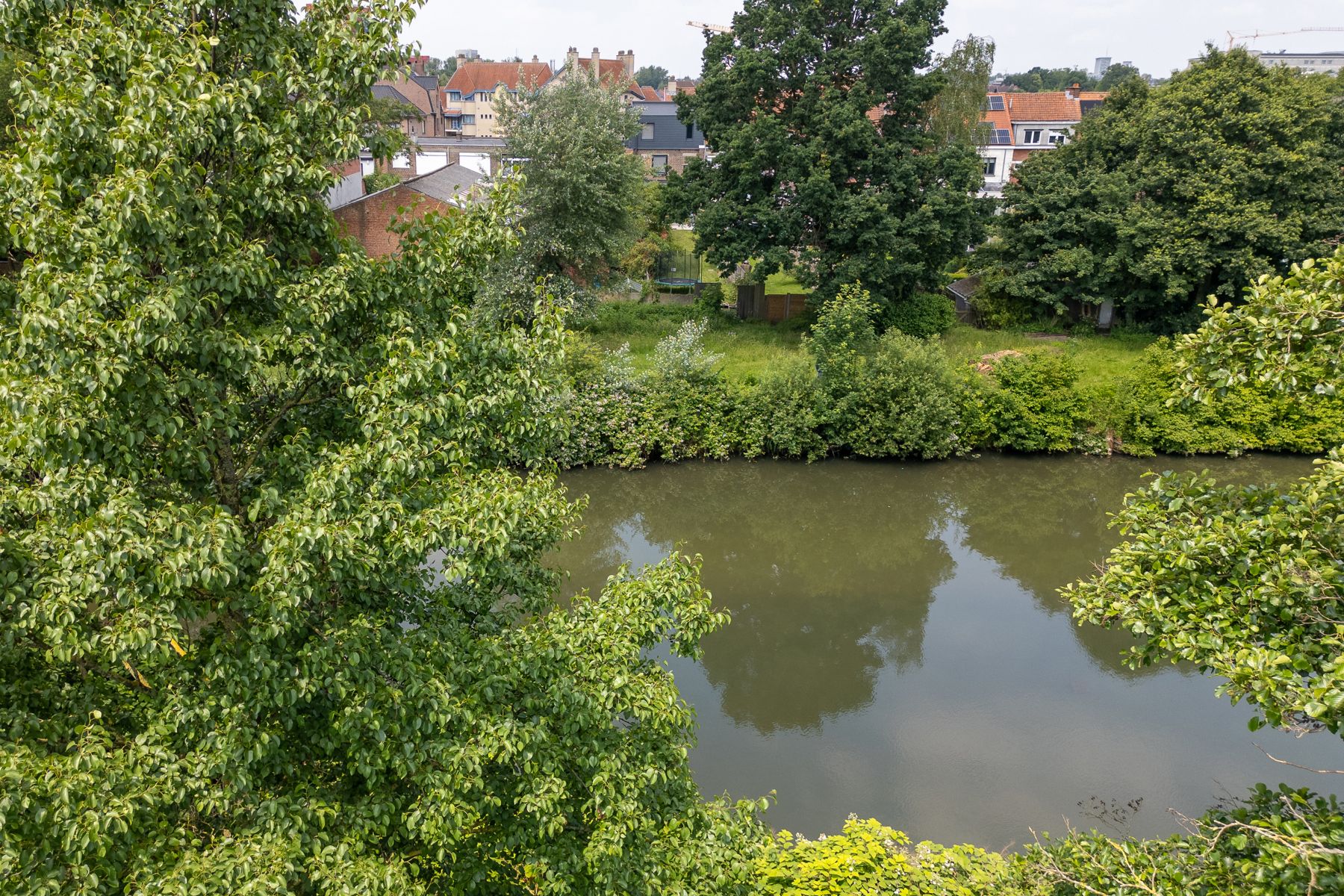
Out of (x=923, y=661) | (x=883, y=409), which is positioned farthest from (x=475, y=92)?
(x=923, y=661)

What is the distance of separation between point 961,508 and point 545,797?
16909 millimetres

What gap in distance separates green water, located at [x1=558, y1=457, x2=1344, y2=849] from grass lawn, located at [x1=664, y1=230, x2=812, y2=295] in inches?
466

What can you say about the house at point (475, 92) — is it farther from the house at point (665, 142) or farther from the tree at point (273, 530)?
the tree at point (273, 530)

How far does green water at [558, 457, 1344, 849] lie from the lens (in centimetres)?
1122

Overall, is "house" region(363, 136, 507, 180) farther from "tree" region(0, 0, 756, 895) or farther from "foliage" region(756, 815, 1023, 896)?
"foliage" region(756, 815, 1023, 896)

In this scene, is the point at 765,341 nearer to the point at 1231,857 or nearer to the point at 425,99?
the point at 1231,857

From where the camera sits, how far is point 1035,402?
22.7 meters

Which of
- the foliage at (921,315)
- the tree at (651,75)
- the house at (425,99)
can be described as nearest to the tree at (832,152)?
the foliage at (921,315)

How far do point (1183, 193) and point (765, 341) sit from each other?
13.2 m

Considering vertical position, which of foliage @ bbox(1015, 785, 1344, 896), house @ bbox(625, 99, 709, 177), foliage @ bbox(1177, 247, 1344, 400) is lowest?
foliage @ bbox(1015, 785, 1344, 896)

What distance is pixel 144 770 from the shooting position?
4.74 metres

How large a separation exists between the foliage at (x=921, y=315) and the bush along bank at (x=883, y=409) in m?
5.18

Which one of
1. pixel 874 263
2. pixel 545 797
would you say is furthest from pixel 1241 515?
pixel 874 263

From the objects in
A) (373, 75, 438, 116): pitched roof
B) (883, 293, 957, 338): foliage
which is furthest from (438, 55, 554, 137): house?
(883, 293, 957, 338): foliage
